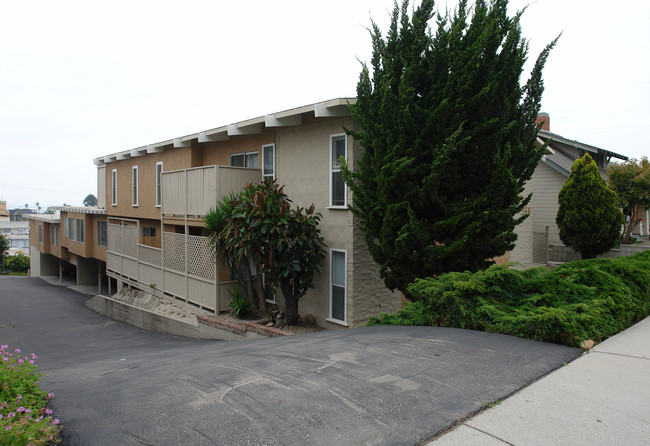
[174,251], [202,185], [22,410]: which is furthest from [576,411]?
[174,251]

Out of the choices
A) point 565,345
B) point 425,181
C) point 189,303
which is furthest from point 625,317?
point 189,303

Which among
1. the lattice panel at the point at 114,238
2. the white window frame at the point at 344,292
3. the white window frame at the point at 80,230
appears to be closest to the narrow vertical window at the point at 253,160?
the white window frame at the point at 344,292

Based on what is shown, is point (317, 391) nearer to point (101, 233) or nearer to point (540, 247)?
point (540, 247)

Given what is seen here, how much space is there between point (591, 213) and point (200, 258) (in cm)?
1345

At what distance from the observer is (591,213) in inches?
628

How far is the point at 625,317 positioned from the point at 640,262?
303 cm

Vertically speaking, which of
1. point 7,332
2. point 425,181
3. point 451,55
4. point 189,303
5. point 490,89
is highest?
point 451,55

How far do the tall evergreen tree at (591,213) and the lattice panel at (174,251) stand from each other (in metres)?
13.7

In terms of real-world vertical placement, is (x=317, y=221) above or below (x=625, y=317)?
above

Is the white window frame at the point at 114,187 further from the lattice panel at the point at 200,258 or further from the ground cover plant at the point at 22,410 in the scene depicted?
the ground cover plant at the point at 22,410

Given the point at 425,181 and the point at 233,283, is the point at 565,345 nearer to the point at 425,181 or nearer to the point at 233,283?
the point at 425,181

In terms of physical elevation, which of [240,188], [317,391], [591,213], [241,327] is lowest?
[241,327]

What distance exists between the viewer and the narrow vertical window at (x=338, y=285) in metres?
11.8

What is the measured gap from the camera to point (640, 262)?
30.1 feet
